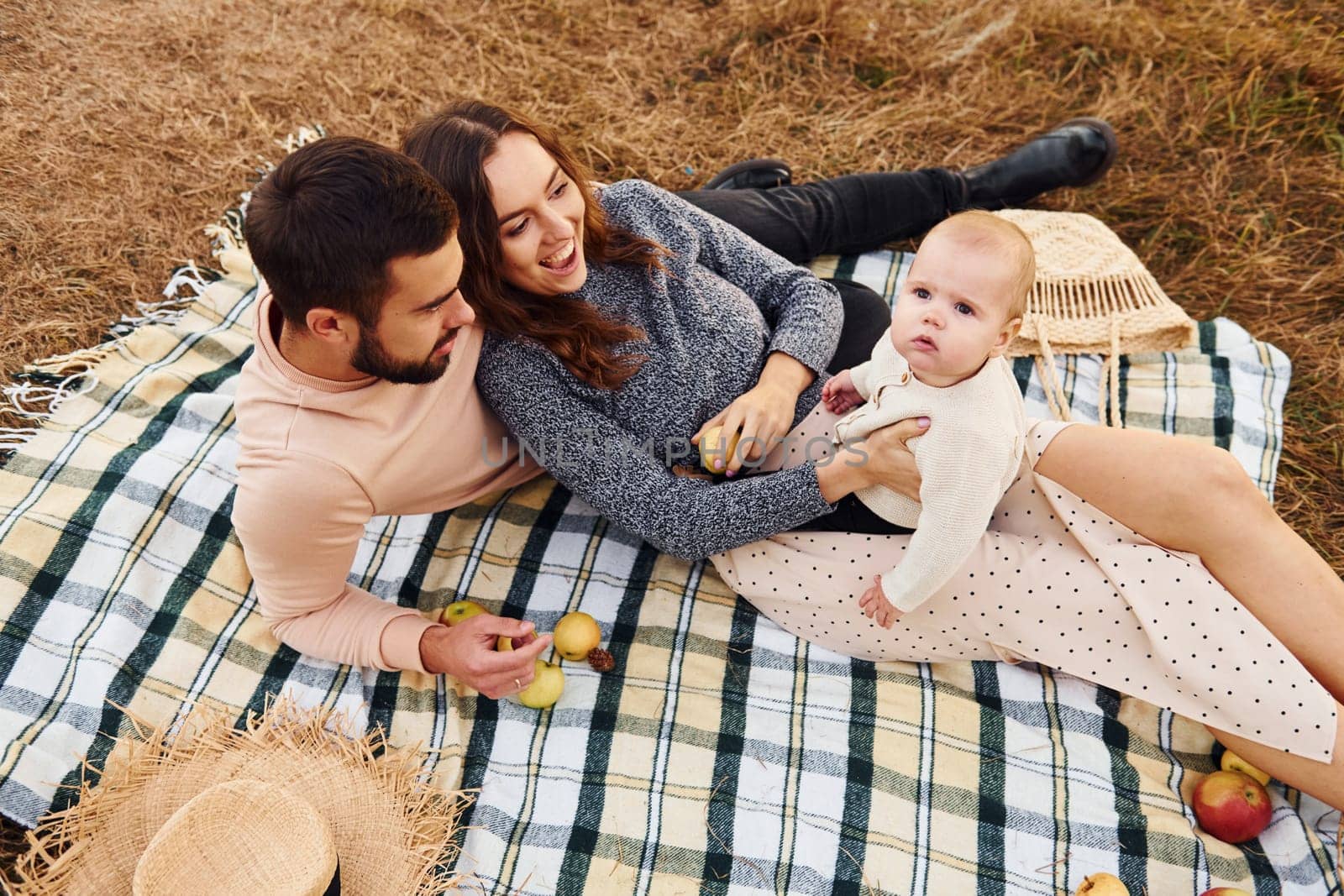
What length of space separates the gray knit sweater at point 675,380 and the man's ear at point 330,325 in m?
0.46

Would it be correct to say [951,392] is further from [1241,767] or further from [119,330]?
[119,330]

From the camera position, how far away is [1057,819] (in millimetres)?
2422

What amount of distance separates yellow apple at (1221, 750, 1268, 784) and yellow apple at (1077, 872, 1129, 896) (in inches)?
18.2

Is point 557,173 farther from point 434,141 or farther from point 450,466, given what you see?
point 450,466

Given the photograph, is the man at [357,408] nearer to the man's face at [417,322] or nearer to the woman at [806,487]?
the man's face at [417,322]

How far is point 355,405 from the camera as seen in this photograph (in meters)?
2.23

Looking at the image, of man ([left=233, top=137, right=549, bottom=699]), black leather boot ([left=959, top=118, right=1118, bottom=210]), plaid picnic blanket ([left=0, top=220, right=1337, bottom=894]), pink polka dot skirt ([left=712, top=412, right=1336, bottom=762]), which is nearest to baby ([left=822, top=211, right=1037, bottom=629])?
pink polka dot skirt ([left=712, top=412, right=1336, bottom=762])

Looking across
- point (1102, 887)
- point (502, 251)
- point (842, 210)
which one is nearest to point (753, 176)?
point (842, 210)

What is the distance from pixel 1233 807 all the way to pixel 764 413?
59.0 inches

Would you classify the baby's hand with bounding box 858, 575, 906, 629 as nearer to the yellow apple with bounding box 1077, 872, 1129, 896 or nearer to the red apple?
the yellow apple with bounding box 1077, 872, 1129, 896

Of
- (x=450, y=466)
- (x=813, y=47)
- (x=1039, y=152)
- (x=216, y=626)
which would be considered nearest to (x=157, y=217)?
(x=216, y=626)

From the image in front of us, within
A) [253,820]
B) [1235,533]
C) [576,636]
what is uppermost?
[1235,533]

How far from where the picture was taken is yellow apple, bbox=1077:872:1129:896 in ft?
7.30

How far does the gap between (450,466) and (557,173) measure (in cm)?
80
